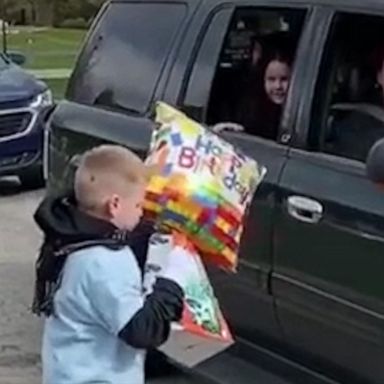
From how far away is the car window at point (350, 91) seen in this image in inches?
217

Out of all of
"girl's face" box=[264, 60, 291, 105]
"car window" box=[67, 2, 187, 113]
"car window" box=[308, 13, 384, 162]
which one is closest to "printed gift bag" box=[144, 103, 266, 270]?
"car window" box=[308, 13, 384, 162]

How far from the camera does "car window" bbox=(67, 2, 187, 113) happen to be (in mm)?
6516

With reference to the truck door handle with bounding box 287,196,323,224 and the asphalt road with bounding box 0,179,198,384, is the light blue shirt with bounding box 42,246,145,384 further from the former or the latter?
the asphalt road with bounding box 0,179,198,384

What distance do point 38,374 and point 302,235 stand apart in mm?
2134

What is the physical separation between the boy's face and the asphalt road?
2950 mm

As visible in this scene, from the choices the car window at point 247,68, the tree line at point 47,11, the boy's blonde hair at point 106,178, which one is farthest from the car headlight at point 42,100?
the tree line at point 47,11

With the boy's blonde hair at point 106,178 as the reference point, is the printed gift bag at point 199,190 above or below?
below

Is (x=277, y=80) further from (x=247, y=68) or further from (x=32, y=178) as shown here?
(x=32, y=178)

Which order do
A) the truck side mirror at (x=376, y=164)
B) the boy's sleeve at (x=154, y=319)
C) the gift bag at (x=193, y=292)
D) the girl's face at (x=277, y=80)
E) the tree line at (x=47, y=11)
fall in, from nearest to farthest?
1. the boy's sleeve at (x=154, y=319)
2. the gift bag at (x=193, y=292)
3. the truck side mirror at (x=376, y=164)
4. the girl's face at (x=277, y=80)
5. the tree line at (x=47, y=11)

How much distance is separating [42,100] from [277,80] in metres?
7.66

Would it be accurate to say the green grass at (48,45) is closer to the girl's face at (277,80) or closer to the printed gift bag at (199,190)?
the girl's face at (277,80)

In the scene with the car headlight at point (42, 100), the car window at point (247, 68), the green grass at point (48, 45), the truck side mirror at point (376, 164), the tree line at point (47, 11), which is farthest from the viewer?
the tree line at point (47, 11)

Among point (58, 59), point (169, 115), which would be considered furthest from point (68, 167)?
point (58, 59)

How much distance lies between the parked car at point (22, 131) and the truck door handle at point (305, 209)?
760 cm
